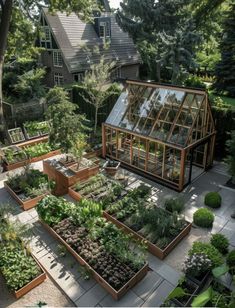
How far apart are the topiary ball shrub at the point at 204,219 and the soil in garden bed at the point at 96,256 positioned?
108 inches

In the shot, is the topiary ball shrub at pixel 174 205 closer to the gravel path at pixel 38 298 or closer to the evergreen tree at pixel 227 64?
the gravel path at pixel 38 298

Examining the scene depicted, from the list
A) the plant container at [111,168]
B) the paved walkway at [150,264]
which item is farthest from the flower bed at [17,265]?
the plant container at [111,168]

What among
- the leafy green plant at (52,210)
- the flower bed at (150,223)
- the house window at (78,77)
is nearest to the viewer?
the flower bed at (150,223)

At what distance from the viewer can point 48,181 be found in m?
9.50

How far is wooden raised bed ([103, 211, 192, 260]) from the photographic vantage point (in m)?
6.77

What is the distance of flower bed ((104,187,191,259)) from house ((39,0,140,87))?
44.6ft

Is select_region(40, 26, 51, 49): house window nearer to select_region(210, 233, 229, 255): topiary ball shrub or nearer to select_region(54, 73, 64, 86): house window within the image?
select_region(54, 73, 64, 86): house window

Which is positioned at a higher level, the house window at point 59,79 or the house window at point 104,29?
the house window at point 104,29

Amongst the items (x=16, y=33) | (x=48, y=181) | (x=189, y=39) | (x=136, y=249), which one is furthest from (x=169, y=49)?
(x=136, y=249)

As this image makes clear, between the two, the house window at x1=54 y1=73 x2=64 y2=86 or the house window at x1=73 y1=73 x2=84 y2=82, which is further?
the house window at x1=54 y1=73 x2=64 y2=86

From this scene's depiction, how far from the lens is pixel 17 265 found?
613cm

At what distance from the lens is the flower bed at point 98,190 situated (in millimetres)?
8594

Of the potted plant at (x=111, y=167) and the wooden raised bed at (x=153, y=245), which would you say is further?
the potted plant at (x=111, y=167)

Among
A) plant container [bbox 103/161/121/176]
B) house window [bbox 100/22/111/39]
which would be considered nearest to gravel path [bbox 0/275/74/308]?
plant container [bbox 103/161/121/176]
